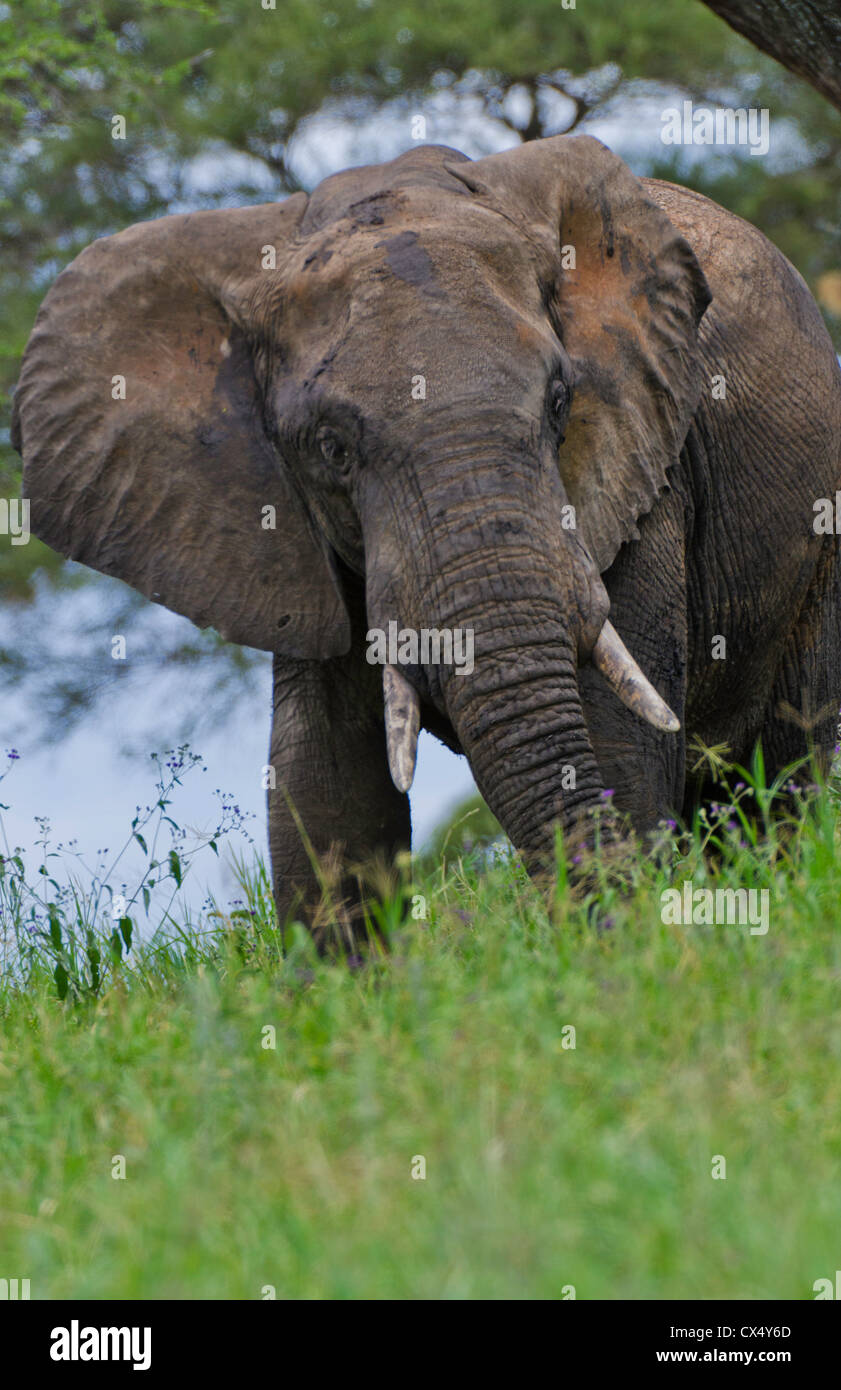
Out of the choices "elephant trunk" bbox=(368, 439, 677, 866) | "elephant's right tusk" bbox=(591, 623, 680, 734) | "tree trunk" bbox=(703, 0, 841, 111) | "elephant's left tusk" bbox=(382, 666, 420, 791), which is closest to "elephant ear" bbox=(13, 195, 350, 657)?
"elephant's left tusk" bbox=(382, 666, 420, 791)

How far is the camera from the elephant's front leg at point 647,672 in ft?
17.6

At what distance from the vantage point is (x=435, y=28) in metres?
13.6

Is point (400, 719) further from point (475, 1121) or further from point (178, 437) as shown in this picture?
point (475, 1121)

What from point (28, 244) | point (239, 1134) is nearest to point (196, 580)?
point (239, 1134)

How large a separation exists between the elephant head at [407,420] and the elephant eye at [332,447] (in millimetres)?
11

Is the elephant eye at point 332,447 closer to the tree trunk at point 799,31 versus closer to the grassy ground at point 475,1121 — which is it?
the grassy ground at point 475,1121

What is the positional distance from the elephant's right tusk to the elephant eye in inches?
33.1

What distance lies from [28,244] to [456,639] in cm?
1177

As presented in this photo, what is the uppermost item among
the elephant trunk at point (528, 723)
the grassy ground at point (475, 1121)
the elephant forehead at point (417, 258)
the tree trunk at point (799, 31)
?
the tree trunk at point (799, 31)

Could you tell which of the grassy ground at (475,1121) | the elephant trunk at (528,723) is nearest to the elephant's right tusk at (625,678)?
the elephant trunk at (528,723)

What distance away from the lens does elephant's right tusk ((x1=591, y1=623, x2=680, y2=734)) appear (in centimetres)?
480

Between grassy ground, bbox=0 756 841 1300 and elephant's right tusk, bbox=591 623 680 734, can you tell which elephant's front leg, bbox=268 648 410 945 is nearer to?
elephant's right tusk, bbox=591 623 680 734

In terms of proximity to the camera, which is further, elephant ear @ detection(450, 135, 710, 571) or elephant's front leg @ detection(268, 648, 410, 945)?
elephant's front leg @ detection(268, 648, 410, 945)

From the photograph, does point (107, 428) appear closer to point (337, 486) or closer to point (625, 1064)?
point (337, 486)
